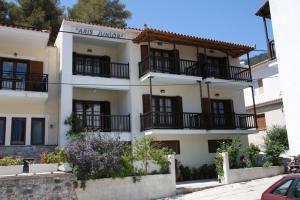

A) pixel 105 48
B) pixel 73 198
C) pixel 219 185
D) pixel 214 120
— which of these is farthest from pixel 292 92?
pixel 105 48

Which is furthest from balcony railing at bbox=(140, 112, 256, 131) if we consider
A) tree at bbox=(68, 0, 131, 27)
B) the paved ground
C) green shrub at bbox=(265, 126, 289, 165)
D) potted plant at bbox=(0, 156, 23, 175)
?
tree at bbox=(68, 0, 131, 27)

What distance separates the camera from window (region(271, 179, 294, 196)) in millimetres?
7520

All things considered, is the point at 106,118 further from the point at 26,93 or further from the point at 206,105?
the point at 206,105

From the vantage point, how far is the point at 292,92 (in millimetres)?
13492

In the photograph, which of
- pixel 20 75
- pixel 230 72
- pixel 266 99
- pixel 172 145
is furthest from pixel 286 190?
pixel 266 99

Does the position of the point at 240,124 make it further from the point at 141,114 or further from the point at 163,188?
the point at 163,188

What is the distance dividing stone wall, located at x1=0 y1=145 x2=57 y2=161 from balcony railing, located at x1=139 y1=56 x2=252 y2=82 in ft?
23.3

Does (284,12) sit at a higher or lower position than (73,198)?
higher

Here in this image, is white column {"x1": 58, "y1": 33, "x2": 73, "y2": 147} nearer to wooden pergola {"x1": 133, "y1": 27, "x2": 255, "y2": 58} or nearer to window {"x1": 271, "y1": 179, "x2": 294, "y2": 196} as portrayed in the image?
wooden pergola {"x1": 133, "y1": 27, "x2": 255, "y2": 58}

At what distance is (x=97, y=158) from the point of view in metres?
14.0

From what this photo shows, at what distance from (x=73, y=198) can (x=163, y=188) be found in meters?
4.13

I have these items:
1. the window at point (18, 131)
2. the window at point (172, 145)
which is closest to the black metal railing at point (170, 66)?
the window at point (172, 145)

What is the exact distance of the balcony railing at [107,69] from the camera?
19.8m

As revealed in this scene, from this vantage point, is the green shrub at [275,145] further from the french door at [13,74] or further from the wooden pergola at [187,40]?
the french door at [13,74]
